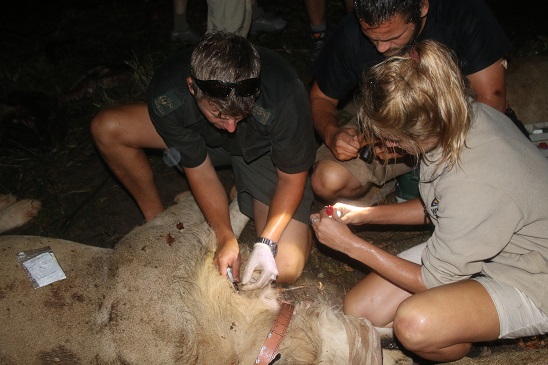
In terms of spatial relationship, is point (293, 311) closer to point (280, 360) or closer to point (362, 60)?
point (280, 360)

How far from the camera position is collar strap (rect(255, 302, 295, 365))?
2.28m

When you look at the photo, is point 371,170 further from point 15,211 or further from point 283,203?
point 15,211

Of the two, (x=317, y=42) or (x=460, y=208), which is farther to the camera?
(x=317, y=42)

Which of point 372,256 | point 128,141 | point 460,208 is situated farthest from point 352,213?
point 128,141

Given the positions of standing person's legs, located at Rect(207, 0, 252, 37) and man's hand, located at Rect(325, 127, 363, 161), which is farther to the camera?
standing person's legs, located at Rect(207, 0, 252, 37)

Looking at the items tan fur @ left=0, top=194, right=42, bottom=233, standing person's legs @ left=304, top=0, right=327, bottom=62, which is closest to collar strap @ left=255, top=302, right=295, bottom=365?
tan fur @ left=0, top=194, right=42, bottom=233

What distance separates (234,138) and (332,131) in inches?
27.0

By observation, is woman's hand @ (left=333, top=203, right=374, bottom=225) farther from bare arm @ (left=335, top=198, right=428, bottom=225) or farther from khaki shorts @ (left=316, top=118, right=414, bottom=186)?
khaki shorts @ (left=316, top=118, right=414, bottom=186)

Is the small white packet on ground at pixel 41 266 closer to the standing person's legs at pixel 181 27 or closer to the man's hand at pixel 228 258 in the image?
the man's hand at pixel 228 258

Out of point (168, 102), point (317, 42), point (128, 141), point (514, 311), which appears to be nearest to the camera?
point (514, 311)

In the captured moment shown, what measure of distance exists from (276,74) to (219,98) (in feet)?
1.69

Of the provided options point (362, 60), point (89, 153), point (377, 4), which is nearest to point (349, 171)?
point (362, 60)

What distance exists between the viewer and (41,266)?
2654mm

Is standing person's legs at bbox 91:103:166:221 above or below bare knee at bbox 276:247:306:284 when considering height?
above
